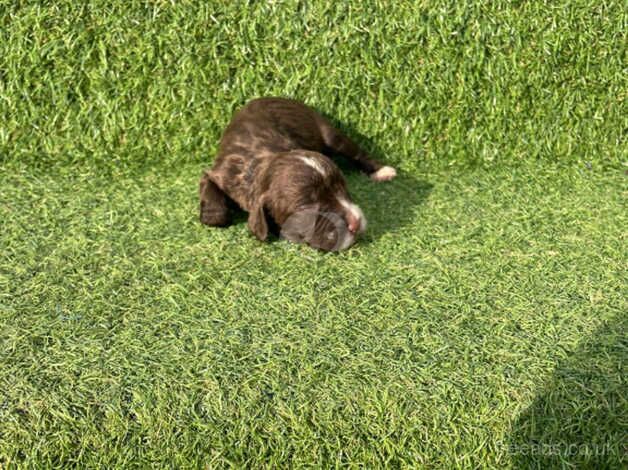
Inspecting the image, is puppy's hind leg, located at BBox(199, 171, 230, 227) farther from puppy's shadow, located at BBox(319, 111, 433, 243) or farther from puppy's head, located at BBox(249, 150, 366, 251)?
puppy's shadow, located at BBox(319, 111, 433, 243)

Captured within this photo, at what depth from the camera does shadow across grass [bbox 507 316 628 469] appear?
9.95 ft

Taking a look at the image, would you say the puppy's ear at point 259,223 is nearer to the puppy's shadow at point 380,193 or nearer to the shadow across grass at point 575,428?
the puppy's shadow at point 380,193

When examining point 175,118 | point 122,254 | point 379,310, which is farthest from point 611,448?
point 175,118

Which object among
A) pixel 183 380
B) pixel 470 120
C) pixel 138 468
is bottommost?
pixel 138 468

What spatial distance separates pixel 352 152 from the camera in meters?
5.21

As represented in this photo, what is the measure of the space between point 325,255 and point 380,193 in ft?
3.23

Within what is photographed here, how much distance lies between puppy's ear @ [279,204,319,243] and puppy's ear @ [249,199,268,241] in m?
0.12

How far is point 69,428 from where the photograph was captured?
119 inches

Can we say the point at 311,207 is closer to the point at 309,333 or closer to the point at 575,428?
the point at 309,333

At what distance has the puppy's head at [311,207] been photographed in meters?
4.18

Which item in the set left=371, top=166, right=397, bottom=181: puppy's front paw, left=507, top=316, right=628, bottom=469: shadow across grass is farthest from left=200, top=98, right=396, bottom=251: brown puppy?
left=507, top=316, right=628, bottom=469: shadow across grass

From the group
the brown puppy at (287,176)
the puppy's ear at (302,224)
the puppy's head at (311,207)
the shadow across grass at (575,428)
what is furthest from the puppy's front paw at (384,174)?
the shadow across grass at (575,428)

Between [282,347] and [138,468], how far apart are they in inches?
33.0

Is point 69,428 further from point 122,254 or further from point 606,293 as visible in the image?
point 606,293
